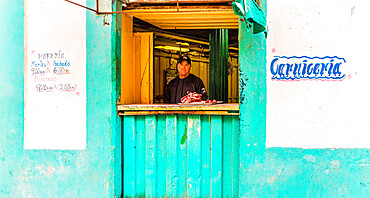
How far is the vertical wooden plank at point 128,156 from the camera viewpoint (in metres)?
3.97

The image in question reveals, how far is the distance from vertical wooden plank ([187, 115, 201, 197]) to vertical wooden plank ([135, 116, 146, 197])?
1.93ft

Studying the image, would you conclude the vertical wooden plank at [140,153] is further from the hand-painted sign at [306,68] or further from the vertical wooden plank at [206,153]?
the hand-painted sign at [306,68]

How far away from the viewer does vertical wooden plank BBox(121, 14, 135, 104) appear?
13.7 feet

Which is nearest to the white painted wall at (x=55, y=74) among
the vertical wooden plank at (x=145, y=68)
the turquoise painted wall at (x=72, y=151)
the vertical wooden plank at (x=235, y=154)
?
the turquoise painted wall at (x=72, y=151)

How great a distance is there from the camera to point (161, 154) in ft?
12.9

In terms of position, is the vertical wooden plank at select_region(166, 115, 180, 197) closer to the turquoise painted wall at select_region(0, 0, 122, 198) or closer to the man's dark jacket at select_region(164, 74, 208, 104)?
the turquoise painted wall at select_region(0, 0, 122, 198)

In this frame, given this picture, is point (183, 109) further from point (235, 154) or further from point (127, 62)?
point (127, 62)

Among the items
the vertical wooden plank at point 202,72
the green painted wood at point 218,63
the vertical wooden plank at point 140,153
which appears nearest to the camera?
the vertical wooden plank at point 140,153

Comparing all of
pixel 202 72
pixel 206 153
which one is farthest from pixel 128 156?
pixel 202 72

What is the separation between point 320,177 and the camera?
3.57m

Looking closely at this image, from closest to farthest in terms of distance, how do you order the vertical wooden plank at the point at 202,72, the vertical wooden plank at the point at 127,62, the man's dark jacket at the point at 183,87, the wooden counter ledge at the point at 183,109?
the wooden counter ledge at the point at 183,109 → the vertical wooden plank at the point at 127,62 → the man's dark jacket at the point at 183,87 → the vertical wooden plank at the point at 202,72

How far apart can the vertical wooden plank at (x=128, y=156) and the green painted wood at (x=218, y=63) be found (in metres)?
3.39

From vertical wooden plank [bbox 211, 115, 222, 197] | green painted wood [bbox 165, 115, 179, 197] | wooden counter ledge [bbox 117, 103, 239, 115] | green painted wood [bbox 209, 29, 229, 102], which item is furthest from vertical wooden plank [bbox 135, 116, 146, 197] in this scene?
green painted wood [bbox 209, 29, 229, 102]

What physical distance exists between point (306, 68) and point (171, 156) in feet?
6.29
